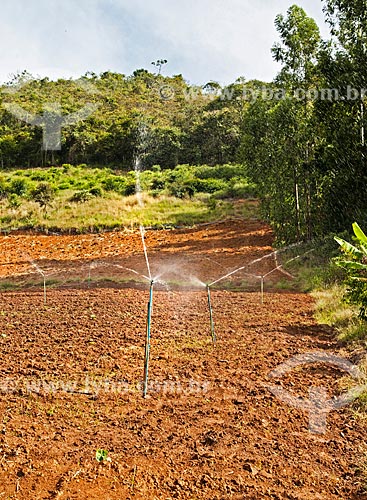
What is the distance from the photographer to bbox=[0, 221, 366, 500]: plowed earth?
3189mm

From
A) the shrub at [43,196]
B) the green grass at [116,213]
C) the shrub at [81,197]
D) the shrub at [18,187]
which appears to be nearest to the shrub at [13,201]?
the green grass at [116,213]

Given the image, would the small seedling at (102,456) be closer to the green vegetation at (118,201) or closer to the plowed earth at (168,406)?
the plowed earth at (168,406)

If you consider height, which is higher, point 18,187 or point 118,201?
point 18,187

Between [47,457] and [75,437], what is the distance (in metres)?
0.33

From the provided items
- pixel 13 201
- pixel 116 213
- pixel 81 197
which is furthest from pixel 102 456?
pixel 81 197

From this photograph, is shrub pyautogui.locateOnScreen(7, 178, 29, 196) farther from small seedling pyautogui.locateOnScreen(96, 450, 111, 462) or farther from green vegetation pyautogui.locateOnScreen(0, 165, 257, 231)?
small seedling pyautogui.locateOnScreen(96, 450, 111, 462)

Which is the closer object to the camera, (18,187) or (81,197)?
(81,197)

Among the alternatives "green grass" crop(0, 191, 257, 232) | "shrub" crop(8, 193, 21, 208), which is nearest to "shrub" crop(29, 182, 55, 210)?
"green grass" crop(0, 191, 257, 232)

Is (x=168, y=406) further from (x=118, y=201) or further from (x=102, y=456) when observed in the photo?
(x=118, y=201)

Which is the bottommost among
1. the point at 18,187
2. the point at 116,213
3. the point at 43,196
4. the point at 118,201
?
the point at 116,213

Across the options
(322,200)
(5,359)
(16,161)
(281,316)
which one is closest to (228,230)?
(322,200)

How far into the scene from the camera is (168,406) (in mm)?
4352

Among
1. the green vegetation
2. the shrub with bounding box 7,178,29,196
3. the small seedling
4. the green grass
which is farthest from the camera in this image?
the shrub with bounding box 7,178,29,196

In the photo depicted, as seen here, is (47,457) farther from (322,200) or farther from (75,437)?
(322,200)
